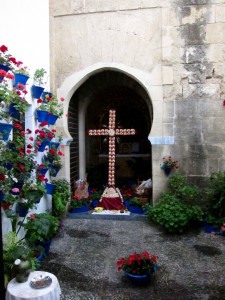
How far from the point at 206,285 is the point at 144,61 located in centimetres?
482

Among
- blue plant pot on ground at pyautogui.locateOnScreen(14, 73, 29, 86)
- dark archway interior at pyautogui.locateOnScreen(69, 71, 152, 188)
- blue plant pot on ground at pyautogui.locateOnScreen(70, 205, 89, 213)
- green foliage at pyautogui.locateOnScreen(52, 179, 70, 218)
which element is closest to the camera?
blue plant pot on ground at pyautogui.locateOnScreen(14, 73, 29, 86)

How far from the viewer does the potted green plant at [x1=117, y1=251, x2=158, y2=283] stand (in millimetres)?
3875

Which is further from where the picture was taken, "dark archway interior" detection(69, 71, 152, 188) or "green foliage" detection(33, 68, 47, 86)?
"dark archway interior" detection(69, 71, 152, 188)

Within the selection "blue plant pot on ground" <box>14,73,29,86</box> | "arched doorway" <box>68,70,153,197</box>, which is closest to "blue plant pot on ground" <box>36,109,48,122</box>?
"blue plant pot on ground" <box>14,73,29,86</box>

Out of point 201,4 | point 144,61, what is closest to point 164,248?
point 144,61

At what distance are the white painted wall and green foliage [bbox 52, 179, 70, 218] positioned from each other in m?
2.34

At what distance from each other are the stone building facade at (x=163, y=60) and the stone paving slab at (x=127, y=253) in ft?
4.55

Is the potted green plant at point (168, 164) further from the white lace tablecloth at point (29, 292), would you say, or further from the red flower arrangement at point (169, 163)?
the white lace tablecloth at point (29, 292)

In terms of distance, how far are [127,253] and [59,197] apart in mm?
2087

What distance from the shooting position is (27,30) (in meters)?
5.27

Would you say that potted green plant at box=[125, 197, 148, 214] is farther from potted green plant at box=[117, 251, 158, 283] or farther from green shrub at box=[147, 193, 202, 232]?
potted green plant at box=[117, 251, 158, 283]

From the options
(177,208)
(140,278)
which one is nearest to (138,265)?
(140,278)

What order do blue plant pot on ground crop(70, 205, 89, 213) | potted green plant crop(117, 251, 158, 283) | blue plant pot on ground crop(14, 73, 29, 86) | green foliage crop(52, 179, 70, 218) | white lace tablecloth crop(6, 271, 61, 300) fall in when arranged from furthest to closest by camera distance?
blue plant pot on ground crop(70, 205, 89, 213), green foliage crop(52, 179, 70, 218), blue plant pot on ground crop(14, 73, 29, 86), potted green plant crop(117, 251, 158, 283), white lace tablecloth crop(6, 271, 61, 300)

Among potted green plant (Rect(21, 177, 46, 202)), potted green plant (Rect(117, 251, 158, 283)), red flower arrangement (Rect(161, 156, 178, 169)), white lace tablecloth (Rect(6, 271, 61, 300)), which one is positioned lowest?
potted green plant (Rect(117, 251, 158, 283))
